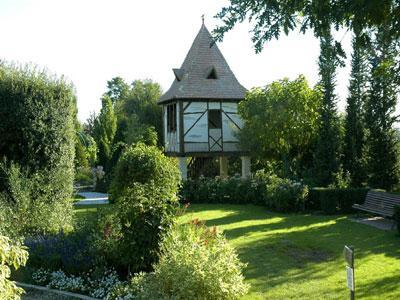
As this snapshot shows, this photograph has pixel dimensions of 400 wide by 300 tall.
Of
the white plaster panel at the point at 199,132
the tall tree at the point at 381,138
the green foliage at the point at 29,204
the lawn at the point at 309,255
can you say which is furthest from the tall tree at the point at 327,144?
the green foliage at the point at 29,204

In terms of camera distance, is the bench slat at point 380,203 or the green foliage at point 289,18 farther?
the bench slat at point 380,203

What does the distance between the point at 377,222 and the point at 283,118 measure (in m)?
9.00

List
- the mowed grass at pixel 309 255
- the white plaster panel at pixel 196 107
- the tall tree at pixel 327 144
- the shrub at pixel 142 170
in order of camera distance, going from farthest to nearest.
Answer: the white plaster panel at pixel 196 107
the tall tree at pixel 327 144
the shrub at pixel 142 170
the mowed grass at pixel 309 255

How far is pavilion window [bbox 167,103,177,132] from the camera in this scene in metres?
27.1

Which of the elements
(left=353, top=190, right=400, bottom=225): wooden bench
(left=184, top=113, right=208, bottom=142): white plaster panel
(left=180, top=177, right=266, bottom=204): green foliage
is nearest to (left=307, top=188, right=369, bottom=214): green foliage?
(left=353, top=190, right=400, bottom=225): wooden bench

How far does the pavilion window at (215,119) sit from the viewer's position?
88.0 ft

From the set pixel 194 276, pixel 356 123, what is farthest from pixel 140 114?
pixel 194 276

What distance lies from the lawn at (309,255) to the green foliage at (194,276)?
87 centimetres

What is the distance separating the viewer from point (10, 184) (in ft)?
37.2

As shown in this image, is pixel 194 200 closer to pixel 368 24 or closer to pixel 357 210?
pixel 357 210

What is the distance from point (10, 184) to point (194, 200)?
40.3ft

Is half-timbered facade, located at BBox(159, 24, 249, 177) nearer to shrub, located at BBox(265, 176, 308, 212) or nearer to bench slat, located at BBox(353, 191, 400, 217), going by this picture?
shrub, located at BBox(265, 176, 308, 212)

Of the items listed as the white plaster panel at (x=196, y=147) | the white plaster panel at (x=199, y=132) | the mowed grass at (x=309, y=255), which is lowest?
the mowed grass at (x=309, y=255)

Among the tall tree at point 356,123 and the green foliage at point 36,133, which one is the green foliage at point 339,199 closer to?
the tall tree at point 356,123
